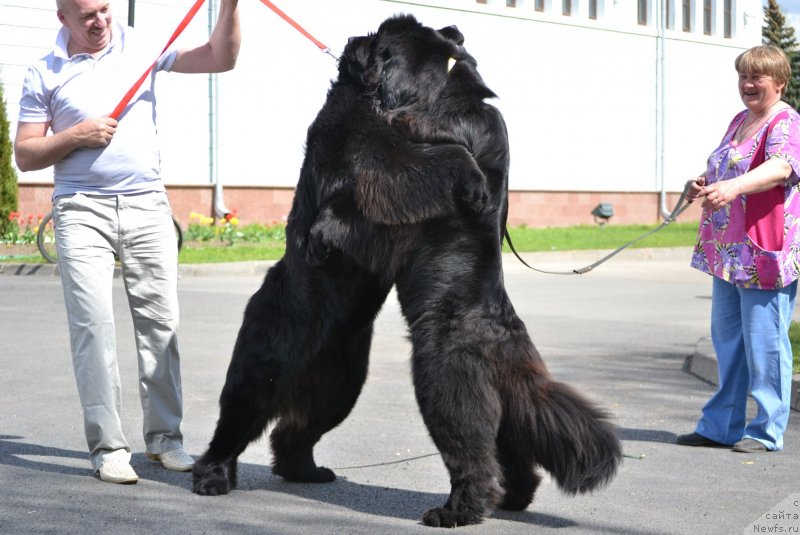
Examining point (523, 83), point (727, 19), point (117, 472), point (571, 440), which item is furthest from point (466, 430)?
point (727, 19)

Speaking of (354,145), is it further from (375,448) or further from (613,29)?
(613,29)

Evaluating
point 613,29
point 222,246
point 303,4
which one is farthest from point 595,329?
point 613,29

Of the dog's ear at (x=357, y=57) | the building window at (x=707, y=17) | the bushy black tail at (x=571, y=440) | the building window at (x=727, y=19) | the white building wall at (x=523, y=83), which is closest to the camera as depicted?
the bushy black tail at (x=571, y=440)

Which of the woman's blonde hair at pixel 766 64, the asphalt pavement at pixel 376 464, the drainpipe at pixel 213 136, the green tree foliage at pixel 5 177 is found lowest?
the asphalt pavement at pixel 376 464

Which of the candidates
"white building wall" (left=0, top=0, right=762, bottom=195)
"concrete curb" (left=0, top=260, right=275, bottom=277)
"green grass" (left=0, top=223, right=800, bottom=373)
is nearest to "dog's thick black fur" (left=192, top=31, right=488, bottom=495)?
"green grass" (left=0, top=223, right=800, bottom=373)

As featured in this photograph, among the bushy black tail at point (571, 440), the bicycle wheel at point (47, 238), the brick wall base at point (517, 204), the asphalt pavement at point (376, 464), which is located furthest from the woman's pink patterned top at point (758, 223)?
the brick wall base at point (517, 204)

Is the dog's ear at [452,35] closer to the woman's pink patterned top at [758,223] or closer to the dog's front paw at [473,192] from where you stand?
the dog's front paw at [473,192]

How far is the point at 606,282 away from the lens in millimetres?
16234

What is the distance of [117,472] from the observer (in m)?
4.80

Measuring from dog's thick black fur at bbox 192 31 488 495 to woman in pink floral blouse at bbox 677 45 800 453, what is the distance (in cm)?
193

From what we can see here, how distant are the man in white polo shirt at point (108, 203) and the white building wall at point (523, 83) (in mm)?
17120

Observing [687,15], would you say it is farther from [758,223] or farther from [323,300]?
[323,300]

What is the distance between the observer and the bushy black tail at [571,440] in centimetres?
405

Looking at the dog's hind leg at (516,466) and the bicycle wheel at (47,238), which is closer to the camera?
the dog's hind leg at (516,466)
